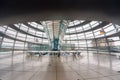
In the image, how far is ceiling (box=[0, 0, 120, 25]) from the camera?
2.14 metres

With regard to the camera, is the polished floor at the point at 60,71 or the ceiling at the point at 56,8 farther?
the polished floor at the point at 60,71

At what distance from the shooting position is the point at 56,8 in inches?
91.6

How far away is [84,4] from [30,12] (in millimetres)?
1142

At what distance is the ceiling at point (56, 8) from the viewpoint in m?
2.14

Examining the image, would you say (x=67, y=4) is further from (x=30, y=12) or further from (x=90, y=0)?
(x=30, y=12)

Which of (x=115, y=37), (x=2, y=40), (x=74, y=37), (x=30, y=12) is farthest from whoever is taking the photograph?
(x=74, y=37)

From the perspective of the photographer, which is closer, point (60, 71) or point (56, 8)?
point (56, 8)

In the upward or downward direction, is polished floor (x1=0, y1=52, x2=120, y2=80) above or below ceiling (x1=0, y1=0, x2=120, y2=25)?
below

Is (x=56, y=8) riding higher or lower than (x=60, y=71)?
higher

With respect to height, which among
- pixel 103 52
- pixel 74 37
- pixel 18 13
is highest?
pixel 74 37

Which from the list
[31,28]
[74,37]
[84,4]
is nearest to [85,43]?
[74,37]

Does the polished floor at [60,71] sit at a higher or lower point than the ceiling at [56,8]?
lower

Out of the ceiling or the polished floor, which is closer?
the ceiling

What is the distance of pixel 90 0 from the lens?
211 cm
